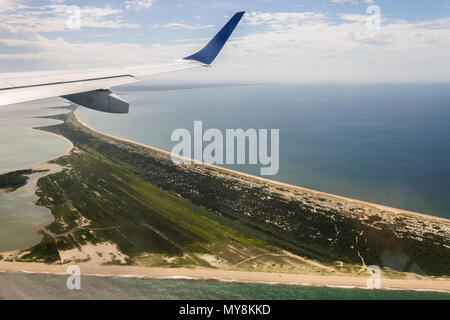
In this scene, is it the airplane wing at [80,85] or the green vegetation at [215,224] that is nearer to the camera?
the airplane wing at [80,85]

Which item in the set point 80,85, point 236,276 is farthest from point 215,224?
point 80,85

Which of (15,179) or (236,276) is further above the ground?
(15,179)

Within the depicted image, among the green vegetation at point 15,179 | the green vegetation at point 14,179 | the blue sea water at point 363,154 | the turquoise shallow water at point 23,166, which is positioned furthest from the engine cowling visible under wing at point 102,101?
the blue sea water at point 363,154

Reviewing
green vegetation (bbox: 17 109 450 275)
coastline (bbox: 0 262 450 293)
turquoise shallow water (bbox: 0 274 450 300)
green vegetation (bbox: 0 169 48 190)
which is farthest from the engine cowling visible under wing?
green vegetation (bbox: 0 169 48 190)

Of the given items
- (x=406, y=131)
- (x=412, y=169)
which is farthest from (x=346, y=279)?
(x=406, y=131)

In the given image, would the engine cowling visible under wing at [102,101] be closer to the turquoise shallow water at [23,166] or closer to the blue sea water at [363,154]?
the turquoise shallow water at [23,166]

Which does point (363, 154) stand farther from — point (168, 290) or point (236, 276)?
point (168, 290)

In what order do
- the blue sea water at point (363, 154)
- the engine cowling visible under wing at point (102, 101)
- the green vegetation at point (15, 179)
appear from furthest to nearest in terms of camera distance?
the blue sea water at point (363, 154) < the green vegetation at point (15, 179) < the engine cowling visible under wing at point (102, 101)
